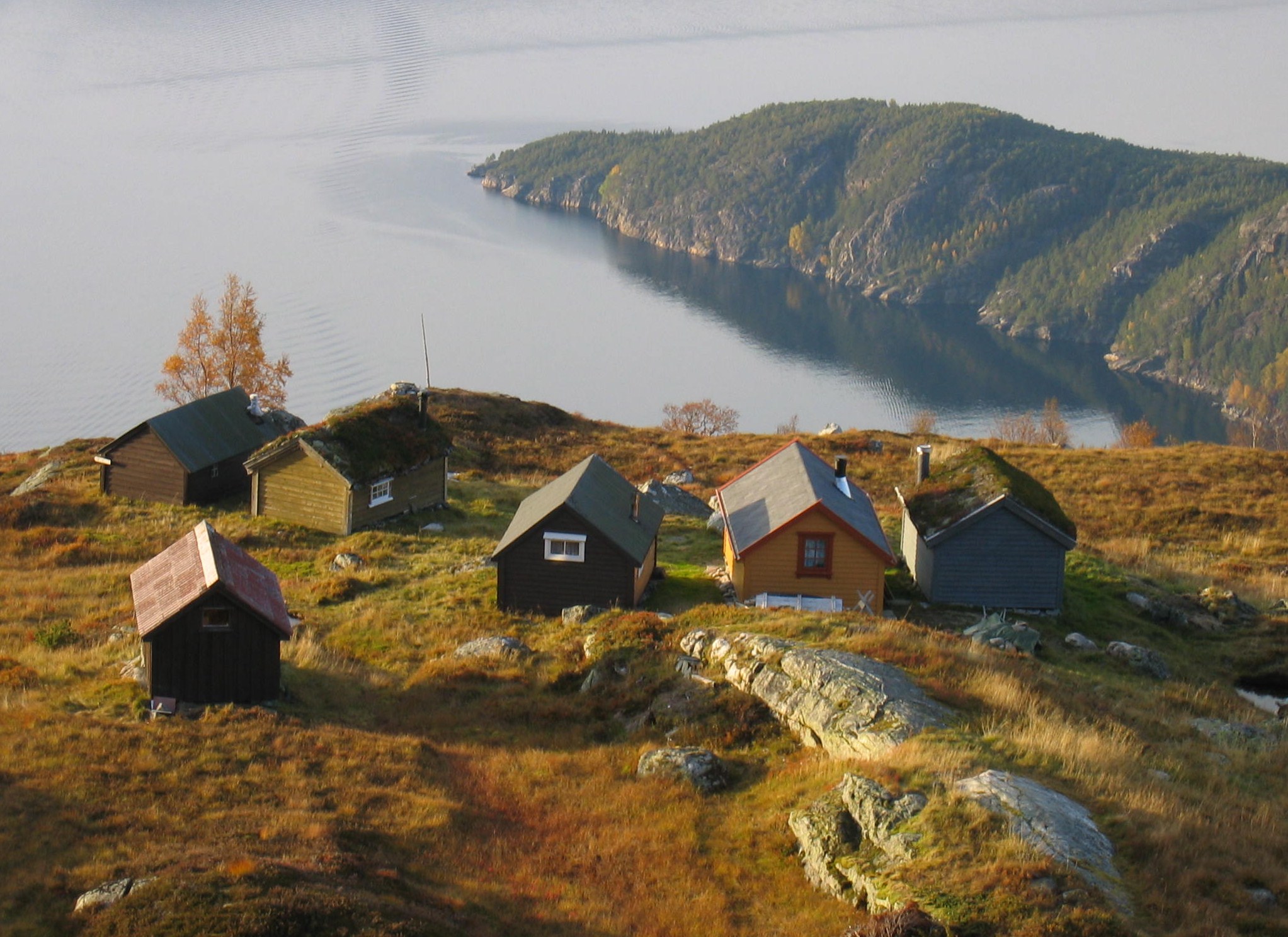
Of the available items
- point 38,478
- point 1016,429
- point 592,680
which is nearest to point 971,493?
point 592,680

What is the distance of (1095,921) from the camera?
45.0 feet

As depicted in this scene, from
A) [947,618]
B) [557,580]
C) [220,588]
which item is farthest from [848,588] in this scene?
[220,588]

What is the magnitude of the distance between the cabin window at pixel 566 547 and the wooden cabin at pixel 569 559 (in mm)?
19

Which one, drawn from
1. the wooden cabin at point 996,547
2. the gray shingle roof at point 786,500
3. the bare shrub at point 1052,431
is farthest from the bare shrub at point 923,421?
the gray shingle roof at point 786,500

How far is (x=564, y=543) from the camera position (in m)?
33.0

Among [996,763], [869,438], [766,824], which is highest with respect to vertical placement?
[996,763]

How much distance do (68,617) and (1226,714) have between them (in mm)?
32819

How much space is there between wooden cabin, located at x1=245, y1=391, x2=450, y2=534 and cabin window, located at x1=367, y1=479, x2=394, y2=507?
0.08ft

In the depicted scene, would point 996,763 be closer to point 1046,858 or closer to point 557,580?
point 1046,858

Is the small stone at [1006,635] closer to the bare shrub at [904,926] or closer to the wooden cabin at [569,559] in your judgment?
the wooden cabin at [569,559]

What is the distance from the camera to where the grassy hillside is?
581 inches

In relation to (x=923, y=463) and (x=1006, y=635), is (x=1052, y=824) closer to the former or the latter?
(x=1006, y=635)

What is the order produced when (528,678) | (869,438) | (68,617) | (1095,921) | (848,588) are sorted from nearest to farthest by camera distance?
(1095,921)
(528,678)
(68,617)
(848,588)
(869,438)

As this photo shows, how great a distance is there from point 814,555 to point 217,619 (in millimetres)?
18002
